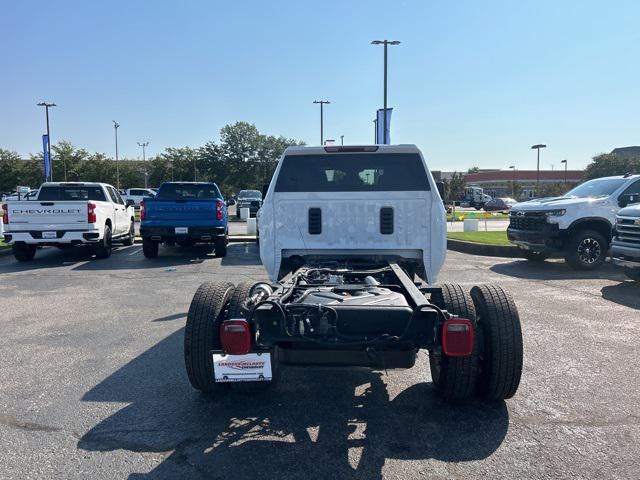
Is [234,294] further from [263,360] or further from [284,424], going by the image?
[284,424]

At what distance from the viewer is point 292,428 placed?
350 centimetres

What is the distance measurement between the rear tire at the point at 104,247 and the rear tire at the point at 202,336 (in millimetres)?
9659

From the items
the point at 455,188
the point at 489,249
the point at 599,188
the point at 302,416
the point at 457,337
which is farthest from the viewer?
the point at 455,188

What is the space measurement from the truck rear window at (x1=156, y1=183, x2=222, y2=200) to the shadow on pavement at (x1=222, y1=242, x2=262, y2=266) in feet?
5.48

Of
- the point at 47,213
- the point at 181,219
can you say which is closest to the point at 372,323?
the point at 181,219

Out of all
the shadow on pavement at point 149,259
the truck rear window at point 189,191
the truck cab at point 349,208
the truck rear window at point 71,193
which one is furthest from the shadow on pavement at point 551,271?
the truck rear window at point 71,193

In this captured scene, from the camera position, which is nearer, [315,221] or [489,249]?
[315,221]

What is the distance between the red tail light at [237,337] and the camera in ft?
10.6

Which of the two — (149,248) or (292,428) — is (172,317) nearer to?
(292,428)

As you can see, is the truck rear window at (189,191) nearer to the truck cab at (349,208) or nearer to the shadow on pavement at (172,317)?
the shadow on pavement at (172,317)

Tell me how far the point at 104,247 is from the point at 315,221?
8.68m

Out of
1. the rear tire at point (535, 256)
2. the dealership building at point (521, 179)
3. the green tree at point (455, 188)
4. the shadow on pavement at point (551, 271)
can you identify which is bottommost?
the shadow on pavement at point (551, 271)

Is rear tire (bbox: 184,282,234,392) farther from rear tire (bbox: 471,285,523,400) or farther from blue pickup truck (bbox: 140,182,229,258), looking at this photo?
blue pickup truck (bbox: 140,182,229,258)

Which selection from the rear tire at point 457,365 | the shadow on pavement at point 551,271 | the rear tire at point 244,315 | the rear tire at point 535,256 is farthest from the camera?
the rear tire at point 535,256
